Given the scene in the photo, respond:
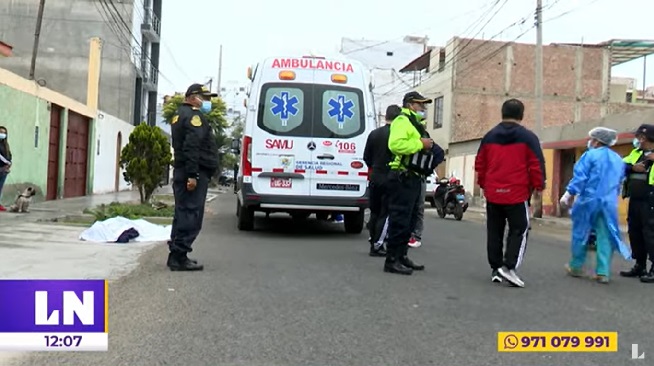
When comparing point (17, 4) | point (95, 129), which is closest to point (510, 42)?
point (95, 129)

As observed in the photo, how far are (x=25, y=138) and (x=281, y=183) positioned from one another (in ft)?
27.6

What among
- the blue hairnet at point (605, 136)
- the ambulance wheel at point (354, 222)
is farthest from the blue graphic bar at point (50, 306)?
the ambulance wheel at point (354, 222)

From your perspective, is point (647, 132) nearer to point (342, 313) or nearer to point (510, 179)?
point (510, 179)

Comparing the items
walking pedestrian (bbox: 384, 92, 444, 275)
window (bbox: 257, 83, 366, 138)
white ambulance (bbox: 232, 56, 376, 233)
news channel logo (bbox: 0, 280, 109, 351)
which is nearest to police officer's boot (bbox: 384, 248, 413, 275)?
walking pedestrian (bbox: 384, 92, 444, 275)

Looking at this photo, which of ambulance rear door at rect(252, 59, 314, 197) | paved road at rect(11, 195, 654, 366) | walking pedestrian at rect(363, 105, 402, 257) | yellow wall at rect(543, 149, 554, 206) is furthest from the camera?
yellow wall at rect(543, 149, 554, 206)

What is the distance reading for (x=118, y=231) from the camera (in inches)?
363

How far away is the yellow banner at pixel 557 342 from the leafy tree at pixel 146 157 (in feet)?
38.7

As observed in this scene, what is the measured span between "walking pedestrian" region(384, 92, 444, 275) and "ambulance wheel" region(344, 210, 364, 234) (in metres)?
3.78

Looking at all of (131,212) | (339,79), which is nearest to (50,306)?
(339,79)

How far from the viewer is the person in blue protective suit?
6641mm

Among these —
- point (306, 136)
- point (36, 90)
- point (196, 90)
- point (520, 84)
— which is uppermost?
point (520, 84)

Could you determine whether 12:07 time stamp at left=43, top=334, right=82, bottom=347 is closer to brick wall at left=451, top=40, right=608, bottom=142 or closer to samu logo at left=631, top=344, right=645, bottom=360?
samu logo at left=631, top=344, right=645, bottom=360

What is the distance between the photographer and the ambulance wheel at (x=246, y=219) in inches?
413

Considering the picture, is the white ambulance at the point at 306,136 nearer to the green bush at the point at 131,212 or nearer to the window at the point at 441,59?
the green bush at the point at 131,212
